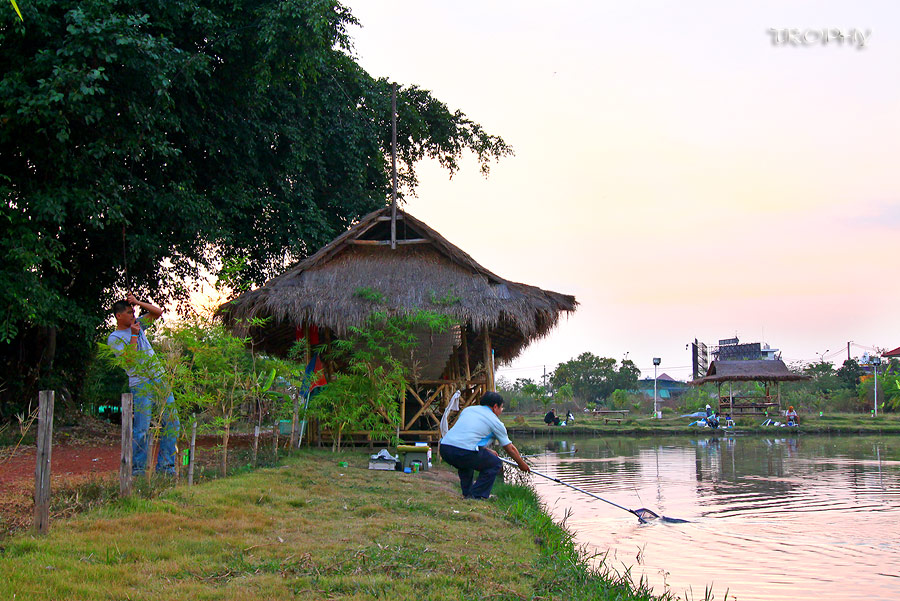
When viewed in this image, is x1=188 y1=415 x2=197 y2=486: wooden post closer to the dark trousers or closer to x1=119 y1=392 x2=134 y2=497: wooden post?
x1=119 y1=392 x2=134 y2=497: wooden post

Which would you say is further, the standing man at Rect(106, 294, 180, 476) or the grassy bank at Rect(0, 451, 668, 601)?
the standing man at Rect(106, 294, 180, 476)

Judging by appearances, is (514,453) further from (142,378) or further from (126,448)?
(142,378)

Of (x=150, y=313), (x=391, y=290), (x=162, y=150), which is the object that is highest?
(x=162, y=150)

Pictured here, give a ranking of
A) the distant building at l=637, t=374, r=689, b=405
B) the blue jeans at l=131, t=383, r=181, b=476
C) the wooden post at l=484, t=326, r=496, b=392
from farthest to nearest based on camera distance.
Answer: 1. the distant building at l=637, t=374, r=689, b=405
2. the wooden post at l=484, t=326, r=496, b=392
3. the blue jeans at l=131, t=383, r=181, b=476

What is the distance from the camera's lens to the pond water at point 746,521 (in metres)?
5.61

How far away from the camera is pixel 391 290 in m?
11.7

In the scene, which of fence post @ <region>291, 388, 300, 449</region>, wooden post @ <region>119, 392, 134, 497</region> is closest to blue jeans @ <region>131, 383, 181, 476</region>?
wooden post @ <region>119, 392, 134, 497</region>

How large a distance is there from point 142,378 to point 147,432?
455mm

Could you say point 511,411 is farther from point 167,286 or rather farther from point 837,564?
point 837,564

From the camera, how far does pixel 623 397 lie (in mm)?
38875

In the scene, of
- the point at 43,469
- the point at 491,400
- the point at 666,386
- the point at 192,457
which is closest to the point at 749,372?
the point at 491,400

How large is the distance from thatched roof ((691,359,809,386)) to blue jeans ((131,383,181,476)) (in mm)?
27319

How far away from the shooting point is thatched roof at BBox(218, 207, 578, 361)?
11.2 metres

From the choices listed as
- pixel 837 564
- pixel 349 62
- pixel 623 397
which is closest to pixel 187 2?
pixel 349 62
